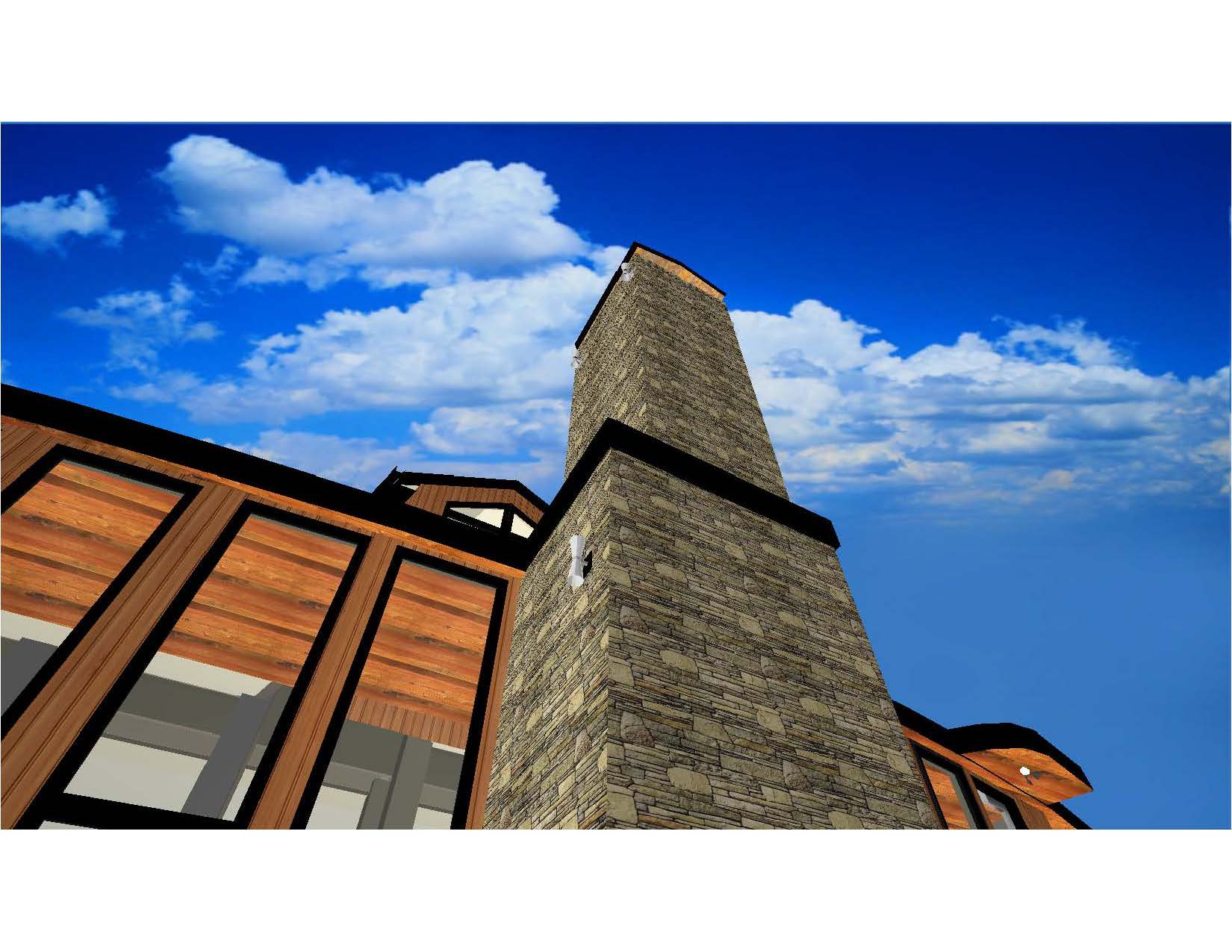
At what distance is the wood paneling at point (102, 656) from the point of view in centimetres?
499

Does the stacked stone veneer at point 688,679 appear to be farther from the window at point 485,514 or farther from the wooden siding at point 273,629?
the window at point 485,514

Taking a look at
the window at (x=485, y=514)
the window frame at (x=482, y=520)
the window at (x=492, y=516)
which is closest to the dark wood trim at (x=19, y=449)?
the window frame at (x=482, y=520)

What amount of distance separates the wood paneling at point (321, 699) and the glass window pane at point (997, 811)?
1182cm

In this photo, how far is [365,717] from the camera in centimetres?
1210

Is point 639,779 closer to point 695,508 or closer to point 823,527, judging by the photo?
point 695,508

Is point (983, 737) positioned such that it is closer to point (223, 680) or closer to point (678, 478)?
point (678, 478)

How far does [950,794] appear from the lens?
43.1 feet

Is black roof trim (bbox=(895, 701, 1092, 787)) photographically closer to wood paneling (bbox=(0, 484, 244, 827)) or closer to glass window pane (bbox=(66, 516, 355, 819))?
glass window pane (bbox=(66, 516, 355, 819))

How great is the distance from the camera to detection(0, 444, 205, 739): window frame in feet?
17.5

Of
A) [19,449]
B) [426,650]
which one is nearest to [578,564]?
[426,650]

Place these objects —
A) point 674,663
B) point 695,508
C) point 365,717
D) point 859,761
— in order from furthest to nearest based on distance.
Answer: point 365,717 → point 695,508 → point 859,761 → point 674,663

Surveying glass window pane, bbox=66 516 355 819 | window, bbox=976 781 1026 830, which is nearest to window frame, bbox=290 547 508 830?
glass window pane, bbox=66 516 355 819

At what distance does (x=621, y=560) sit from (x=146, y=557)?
192 inches
